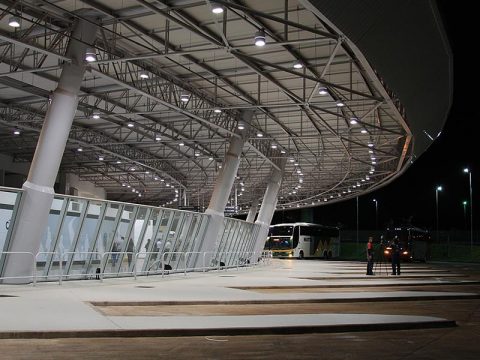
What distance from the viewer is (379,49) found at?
1636 centimetres

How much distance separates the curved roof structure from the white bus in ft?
56.1

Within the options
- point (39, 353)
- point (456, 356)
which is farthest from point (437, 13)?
point (39, 353)

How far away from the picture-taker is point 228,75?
82.6 feet

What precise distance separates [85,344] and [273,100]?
21.9 m

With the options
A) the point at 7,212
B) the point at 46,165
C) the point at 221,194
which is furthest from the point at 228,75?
the point at 7,212

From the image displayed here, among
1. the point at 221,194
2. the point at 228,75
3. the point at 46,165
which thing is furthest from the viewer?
the point at 221,194

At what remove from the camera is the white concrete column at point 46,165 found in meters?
19.0

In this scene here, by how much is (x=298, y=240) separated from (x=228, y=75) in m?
41.6

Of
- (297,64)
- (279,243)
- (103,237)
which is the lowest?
(103,237)

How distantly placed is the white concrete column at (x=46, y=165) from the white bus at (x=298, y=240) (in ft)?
154

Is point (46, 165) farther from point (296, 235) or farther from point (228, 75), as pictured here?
point (296, 235)

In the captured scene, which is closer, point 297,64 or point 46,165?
point 46,165

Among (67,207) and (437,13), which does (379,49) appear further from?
(67,207)

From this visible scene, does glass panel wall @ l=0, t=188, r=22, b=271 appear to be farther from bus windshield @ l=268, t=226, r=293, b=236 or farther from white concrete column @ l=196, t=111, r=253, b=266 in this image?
bus windshield @ l=268, t=226, r=293, b=236
